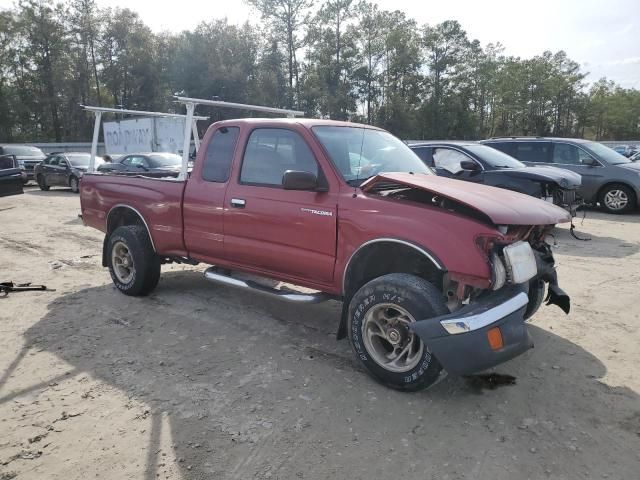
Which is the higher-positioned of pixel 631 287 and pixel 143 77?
pixel 143 77

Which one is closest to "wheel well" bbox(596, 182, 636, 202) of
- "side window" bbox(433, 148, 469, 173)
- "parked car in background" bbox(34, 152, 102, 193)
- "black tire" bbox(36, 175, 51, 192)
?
"side window" bbox(433, 148, 469, 173)

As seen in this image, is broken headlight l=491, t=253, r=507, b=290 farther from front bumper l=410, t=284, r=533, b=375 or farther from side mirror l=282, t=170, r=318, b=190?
side mirror l=282, t=170, r=318, b=190

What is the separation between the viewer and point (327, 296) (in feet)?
13.5

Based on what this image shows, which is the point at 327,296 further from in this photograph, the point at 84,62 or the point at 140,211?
the point at 84,62

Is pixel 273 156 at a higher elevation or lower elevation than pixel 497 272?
higher

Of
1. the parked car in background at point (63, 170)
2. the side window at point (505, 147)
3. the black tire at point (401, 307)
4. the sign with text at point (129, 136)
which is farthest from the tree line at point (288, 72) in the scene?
the black tire at point (401, 307)

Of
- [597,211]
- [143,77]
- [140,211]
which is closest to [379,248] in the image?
[140,211]

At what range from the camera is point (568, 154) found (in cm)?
1160

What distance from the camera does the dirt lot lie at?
8.93ft

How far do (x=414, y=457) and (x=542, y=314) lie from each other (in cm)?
282

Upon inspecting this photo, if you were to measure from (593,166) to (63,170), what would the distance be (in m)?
17.0

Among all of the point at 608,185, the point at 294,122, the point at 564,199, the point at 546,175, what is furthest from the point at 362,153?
the point at 608,185

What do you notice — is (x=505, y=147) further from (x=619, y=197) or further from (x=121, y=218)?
(x=121, y=218)

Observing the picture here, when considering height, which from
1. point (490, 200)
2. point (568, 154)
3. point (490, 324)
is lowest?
point (490, 324)
